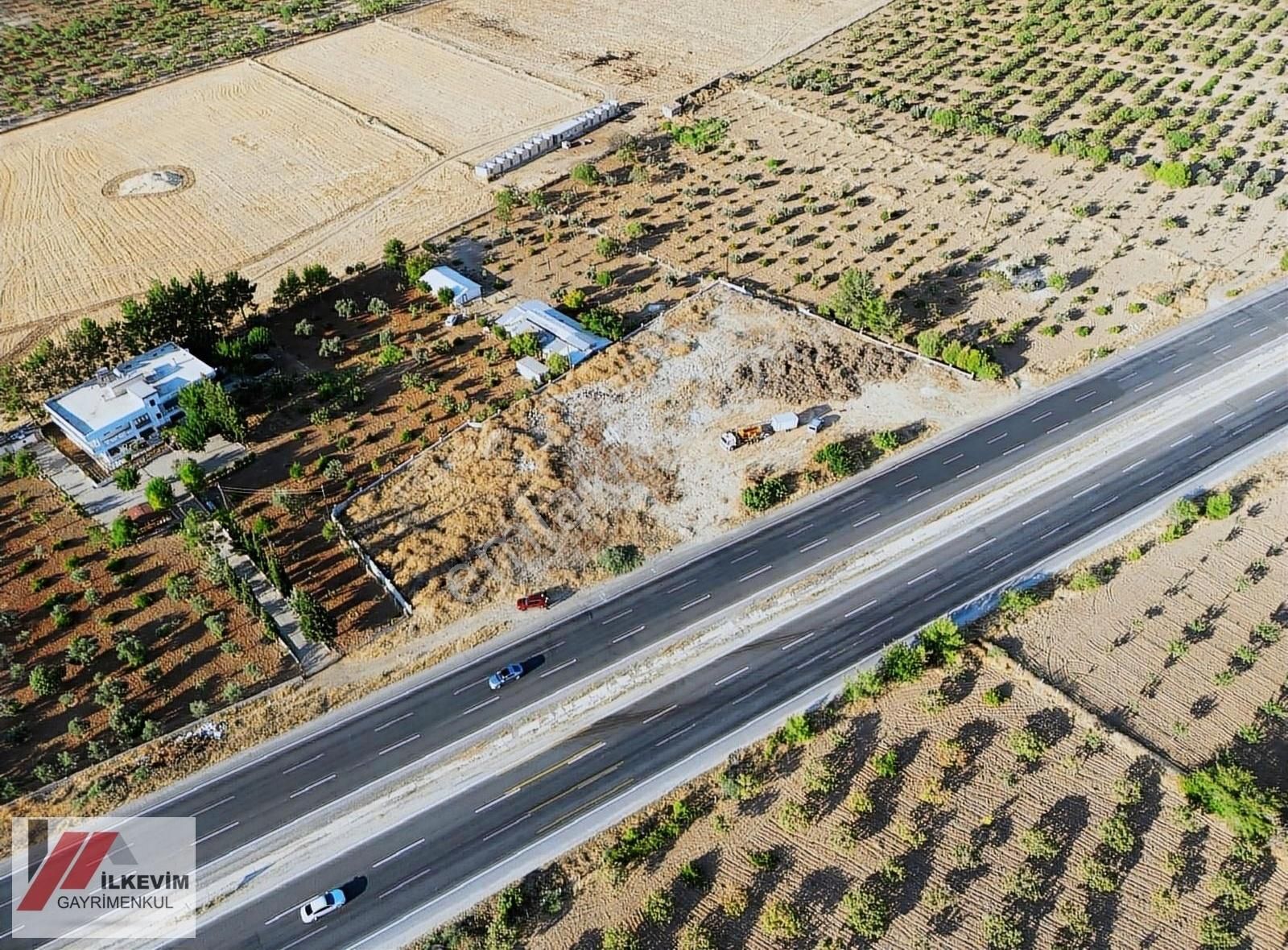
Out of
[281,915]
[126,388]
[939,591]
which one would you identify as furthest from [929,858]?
[126,388]

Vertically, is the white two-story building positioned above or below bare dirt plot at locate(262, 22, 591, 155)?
below

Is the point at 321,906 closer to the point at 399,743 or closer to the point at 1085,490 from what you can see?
the point at 399,743

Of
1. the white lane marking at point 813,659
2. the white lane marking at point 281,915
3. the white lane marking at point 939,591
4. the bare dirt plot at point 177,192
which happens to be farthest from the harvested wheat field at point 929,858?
the bare dirt plot at point 177,192

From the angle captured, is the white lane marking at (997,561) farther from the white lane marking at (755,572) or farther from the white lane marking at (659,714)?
the white lane marking at (659,714)

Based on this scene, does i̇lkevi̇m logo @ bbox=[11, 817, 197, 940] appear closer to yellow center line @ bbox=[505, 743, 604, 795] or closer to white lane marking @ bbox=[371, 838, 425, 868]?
white lane marking @ bbox=[371, 838, 425, 868]

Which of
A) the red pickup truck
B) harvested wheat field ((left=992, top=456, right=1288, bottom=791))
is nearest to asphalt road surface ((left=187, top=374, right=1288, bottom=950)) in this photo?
harvested wheat field ((left=992, top=456, right=1288, bottom=791))

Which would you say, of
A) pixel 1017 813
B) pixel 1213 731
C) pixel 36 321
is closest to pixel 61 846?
pixel 1017 813

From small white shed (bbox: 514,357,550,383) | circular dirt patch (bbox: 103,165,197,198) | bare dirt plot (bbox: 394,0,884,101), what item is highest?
bare dirt plot (bbox: 394,0,884,101)
